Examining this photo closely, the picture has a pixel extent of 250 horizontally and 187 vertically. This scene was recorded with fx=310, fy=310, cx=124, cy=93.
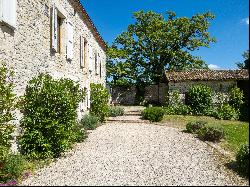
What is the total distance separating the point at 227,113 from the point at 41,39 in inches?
527

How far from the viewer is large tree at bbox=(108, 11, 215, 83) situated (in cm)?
2973

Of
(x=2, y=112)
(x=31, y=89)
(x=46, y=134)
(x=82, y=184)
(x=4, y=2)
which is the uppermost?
(x=4, y=2)

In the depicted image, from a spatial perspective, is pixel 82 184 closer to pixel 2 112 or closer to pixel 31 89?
pixel 2 112

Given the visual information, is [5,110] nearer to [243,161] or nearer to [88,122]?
[243,161]

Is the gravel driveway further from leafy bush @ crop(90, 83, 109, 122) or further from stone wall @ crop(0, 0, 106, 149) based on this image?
leafy bush @ crop(90, 83, 109, 122)

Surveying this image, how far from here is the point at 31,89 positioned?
24.9 feet

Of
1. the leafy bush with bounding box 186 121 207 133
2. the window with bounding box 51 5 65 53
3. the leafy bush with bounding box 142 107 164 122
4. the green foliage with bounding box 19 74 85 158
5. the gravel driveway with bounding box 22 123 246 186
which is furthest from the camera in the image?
the leafy bush with bounding box 142 107 164 122

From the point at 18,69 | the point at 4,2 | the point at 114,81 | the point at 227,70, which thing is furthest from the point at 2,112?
the point at 114,81

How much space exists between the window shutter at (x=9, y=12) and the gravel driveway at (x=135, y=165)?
10.3 feet

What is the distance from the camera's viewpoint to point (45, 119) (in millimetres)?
7266

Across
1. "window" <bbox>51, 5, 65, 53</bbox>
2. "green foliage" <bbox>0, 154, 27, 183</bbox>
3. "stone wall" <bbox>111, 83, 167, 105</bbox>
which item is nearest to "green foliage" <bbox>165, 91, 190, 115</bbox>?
"stone wall" <bbox>111, 83, 167, 105</bbox>

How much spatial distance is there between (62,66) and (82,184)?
18.5 feet

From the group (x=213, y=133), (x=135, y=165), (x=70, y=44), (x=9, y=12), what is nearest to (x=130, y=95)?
(x=70, y=44)

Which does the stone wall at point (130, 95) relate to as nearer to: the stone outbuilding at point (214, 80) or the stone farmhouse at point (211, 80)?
the stone farmhouse at point (211, 80)
